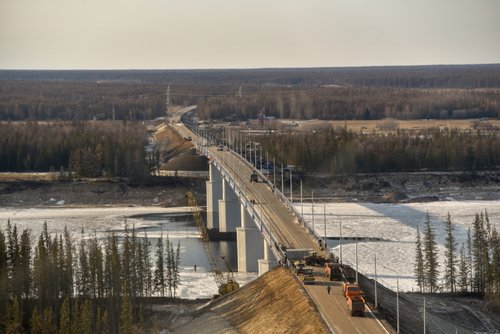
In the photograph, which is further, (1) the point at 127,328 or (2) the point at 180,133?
(2) the point at 180,133

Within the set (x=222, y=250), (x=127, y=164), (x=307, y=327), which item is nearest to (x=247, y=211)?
(x=222, y=250)

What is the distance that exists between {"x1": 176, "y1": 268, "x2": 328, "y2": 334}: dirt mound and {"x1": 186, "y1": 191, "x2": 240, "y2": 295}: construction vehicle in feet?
14.1

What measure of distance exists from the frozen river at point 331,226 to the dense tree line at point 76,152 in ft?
46.8

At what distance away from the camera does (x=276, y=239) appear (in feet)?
191

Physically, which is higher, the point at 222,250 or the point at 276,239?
the point at 276,239

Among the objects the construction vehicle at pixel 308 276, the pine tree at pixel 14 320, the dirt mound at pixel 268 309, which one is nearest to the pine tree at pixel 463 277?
the dirt mound at pixel 268 309

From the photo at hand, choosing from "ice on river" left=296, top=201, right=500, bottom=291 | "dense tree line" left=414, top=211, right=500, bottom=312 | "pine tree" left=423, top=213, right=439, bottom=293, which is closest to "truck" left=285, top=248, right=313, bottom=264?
"ice on river" left=296, top=201, right=500, bottom=291

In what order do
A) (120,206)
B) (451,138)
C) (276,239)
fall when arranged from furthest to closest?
(451,138)
(120,206)
(276,239)

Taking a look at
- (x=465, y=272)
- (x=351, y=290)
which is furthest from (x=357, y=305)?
(x=465, y=272)

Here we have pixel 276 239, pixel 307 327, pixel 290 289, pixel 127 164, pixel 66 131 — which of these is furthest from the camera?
pixel 66 131

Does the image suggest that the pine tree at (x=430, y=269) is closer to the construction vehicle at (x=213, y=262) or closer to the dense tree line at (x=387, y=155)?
the construction vehicle at (x=213, y=262)

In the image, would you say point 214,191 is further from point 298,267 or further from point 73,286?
point 298,267

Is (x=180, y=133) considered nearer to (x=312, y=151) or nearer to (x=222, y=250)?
(x=312, y=151)

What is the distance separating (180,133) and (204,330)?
105789mm
